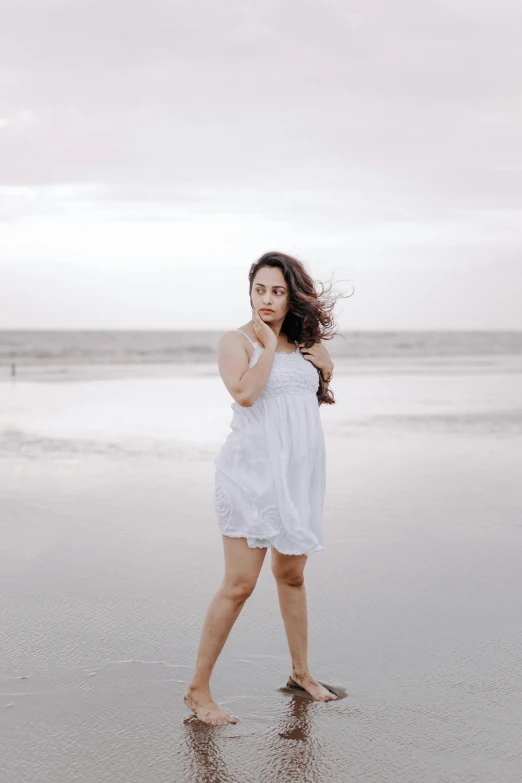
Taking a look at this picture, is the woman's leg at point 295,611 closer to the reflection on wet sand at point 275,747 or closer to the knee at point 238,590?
the reflection on wet sand at point 275,747

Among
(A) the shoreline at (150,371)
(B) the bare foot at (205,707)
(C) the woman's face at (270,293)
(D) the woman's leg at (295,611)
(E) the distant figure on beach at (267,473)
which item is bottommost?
(A) the shoreline at (150,371)

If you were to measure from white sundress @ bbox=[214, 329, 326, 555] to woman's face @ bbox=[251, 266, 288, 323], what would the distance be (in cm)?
17

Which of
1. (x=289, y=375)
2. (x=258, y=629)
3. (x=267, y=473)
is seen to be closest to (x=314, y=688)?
(x=258, y=629)

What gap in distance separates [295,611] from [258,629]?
27.9 inches

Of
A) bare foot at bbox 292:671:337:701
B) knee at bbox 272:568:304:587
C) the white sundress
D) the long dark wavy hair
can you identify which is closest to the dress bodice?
the white sundress

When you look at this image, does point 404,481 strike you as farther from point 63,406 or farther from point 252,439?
point 63,406

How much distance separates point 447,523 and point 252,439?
3.41 meters

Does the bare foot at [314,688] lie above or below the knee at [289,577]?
below

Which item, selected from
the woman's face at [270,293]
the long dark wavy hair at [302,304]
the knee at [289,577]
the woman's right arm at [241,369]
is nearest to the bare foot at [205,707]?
the knee at [289,577]

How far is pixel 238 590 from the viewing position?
11.9ft

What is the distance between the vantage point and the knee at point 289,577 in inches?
149

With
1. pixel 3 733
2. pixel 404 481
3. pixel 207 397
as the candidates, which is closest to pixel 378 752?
pixel 3 733

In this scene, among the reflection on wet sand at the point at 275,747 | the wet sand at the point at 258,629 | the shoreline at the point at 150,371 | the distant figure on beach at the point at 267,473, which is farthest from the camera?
the shoreline at the point at 150,371

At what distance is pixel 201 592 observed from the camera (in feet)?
16.5
